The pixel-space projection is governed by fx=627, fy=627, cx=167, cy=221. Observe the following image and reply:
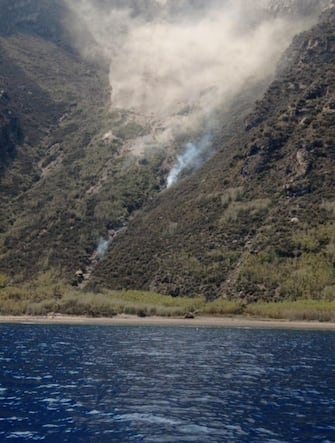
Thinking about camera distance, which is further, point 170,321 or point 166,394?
point 170,321

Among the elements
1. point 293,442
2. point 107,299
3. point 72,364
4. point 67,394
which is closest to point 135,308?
point 107,299

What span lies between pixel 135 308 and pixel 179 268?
2215 centimetres

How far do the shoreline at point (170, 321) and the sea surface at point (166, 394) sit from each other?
58600mm

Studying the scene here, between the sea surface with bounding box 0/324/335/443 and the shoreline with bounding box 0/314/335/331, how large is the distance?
192ft

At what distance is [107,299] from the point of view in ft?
596

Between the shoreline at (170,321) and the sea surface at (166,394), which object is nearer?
the sea surface at (166,394)

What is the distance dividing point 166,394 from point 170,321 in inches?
4293

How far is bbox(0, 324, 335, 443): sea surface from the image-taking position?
116 ft

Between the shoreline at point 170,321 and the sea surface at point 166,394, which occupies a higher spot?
the shoreline at point 170,321

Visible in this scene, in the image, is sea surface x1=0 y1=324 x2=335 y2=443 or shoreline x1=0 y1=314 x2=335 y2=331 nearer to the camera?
sea surface x1=0 y1=324 x2=335 y2=443

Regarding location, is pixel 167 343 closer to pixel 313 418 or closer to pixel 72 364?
pixel 72 364

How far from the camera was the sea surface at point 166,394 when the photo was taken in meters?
35.2

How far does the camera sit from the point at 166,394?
47.6 m

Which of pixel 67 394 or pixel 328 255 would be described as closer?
pixel 67 394
